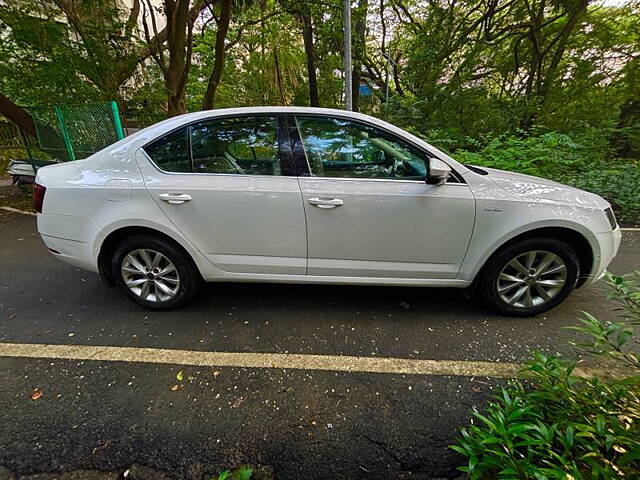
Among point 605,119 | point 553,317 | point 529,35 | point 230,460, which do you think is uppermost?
point 529,35

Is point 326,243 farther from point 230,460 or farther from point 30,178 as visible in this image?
point 30,178

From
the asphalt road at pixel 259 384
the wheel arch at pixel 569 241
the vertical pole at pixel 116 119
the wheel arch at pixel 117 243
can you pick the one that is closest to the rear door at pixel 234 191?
the wheel arch at pixel 117 243

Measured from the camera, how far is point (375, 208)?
2342 mm

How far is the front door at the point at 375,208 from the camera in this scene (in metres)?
2.33

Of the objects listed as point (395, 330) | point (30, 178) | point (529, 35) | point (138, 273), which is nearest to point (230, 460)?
point (395, 330)

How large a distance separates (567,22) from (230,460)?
37.2ft

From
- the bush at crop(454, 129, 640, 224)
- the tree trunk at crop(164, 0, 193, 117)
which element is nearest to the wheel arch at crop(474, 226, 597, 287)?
the bush at crop(454, 129, 640, 224)

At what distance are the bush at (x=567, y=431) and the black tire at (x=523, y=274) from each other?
0.84 m

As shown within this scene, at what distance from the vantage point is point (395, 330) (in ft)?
8.11

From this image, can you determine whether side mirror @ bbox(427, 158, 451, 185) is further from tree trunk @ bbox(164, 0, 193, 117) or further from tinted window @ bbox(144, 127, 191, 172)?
tree trunk @ bbox(164, 0, 193, 117)

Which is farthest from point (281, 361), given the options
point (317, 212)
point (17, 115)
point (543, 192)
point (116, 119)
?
point (17, 115)

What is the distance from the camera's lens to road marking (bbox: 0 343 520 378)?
2080mm

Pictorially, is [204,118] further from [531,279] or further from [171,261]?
[531,279]

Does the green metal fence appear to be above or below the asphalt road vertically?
above
